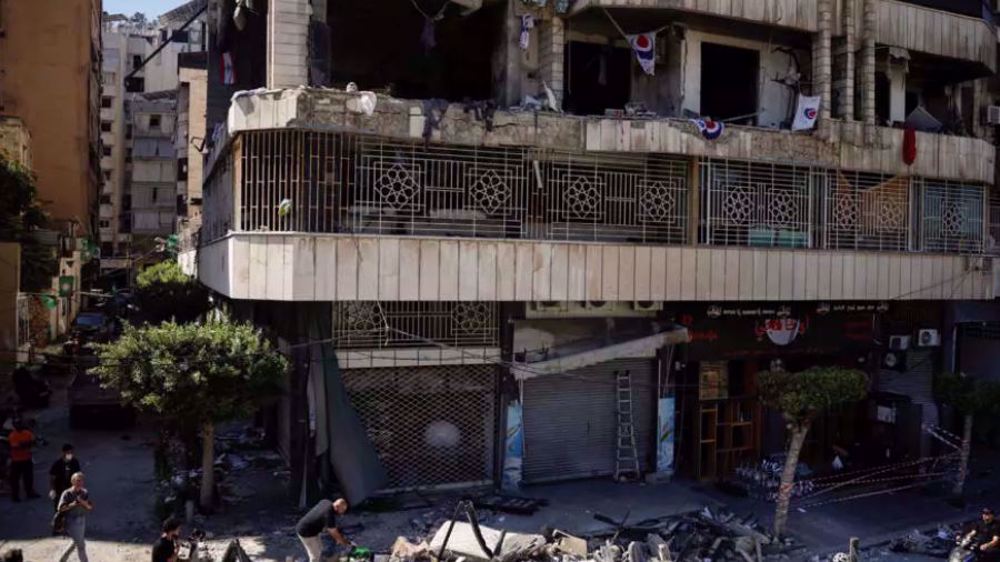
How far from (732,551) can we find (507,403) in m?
4.74

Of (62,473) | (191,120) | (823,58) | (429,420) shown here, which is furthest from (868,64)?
(191,120)

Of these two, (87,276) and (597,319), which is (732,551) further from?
(87,276)

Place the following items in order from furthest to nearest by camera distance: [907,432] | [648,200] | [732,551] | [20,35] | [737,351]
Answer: [20,35] < [907,432] < [737,351] < [648,200] < [732,551]

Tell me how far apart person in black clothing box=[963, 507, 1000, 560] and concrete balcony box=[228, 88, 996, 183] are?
7.62m

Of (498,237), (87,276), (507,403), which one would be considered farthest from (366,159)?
(87,276)

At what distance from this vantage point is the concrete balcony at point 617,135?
13.2 m

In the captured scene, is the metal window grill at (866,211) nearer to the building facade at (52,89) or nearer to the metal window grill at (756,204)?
the metal window grill at (756,204)

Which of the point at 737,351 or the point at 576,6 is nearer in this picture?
the point at 576,6

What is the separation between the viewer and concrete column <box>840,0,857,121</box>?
17.4 meters

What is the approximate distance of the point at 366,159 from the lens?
1380 cm

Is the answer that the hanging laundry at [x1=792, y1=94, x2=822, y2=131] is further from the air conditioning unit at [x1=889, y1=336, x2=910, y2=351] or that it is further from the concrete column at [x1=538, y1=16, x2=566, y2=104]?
the air conditioning unit at [x1=889, y1=336, x2=910, y2=351]

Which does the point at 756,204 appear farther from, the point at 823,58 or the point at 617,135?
the point at 617,135

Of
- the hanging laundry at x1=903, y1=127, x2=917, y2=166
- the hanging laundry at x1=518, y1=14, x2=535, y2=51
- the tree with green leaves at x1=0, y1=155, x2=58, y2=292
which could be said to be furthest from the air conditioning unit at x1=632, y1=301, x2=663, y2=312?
the tree with green leaves at x1=0, y1=155, x2=58, y2=292

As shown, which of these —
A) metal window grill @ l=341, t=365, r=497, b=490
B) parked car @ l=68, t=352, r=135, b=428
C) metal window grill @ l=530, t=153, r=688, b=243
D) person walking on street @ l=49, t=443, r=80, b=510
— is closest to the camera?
person walking on street @ l=49, t=443, r=80, b=510
